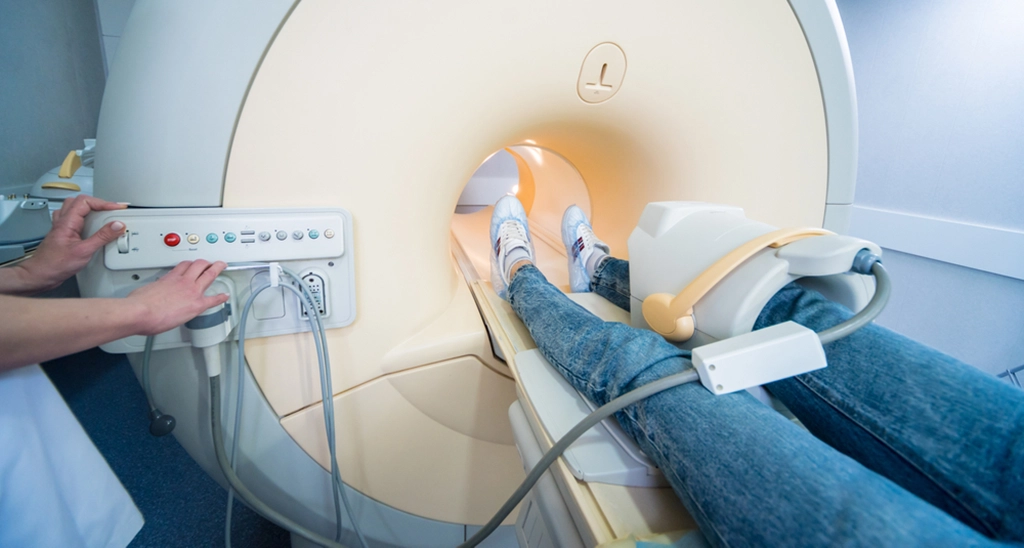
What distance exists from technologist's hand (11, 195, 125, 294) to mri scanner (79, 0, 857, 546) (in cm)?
2

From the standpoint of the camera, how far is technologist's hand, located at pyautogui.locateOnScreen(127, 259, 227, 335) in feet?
1.52

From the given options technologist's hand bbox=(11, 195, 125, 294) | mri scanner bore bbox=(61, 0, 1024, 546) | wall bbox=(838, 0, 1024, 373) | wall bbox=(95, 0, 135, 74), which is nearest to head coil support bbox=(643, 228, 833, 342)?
mri scanner bore bbox=(61, 0, 1024, 546)

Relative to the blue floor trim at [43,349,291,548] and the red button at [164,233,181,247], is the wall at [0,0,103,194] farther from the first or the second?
the red button at [164,233,181,247]

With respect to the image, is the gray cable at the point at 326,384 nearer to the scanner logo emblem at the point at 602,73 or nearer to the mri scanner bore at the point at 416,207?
the mri scanner bore at the point at 416,207

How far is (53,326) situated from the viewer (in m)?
0.39

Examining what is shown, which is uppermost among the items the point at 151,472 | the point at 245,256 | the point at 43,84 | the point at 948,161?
the point at 43,84

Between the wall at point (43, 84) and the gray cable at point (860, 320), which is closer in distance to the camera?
the gray cable at point (860, 320)

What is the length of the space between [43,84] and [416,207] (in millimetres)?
2177

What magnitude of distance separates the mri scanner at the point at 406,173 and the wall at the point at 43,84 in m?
1.66

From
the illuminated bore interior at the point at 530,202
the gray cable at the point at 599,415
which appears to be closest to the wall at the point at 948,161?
the illuminated bore interior at the point at 530,202

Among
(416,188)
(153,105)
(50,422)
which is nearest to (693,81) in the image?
(416,188)

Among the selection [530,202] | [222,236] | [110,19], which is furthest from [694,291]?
[110,19]

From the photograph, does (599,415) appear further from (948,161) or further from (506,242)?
(948,161)

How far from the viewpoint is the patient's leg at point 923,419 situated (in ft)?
1.15
